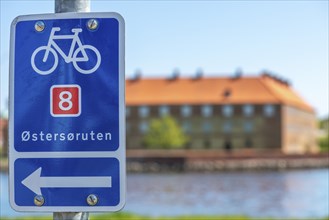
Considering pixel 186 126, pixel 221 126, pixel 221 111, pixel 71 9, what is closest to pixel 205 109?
pixel 221 111

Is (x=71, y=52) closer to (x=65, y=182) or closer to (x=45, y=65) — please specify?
(x=45, y=65)

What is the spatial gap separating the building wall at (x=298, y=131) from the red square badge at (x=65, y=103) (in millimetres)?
80558

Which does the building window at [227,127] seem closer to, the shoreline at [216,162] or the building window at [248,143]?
the building window at [248,143]

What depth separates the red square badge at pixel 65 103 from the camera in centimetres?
202

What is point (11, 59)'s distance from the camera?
2068 mm

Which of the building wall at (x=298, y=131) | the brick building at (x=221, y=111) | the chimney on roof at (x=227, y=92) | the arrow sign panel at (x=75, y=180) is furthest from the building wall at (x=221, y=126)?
the arrow sign panel at (x=75, y=180)

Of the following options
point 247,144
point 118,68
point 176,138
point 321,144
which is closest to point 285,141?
point 247,144

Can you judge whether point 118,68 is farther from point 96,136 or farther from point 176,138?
point 176,138

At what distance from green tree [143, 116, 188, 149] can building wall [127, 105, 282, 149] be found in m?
3.93

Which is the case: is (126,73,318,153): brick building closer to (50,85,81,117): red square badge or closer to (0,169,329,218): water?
(0,169,329,218): water

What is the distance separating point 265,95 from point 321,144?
22.6 metres

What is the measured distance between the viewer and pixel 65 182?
2041mm

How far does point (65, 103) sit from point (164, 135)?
3001 inches

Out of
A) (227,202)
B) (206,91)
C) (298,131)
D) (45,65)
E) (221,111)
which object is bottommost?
(298,131)
